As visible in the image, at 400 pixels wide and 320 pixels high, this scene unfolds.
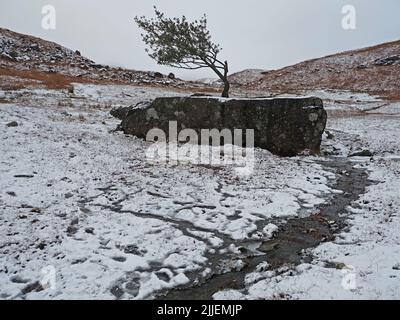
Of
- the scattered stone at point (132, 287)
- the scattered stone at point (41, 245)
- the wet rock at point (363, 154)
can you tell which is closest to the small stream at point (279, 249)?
the scattered stone at point (132, 287)

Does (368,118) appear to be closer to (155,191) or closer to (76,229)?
(155,191)

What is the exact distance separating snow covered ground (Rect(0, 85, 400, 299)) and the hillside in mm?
47315

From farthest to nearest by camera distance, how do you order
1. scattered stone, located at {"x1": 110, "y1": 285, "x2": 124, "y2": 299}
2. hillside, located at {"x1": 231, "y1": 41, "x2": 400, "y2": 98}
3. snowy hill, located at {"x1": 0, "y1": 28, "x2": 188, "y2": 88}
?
hillside, located at {"x1": 231, "y1": 41, "x2": 400, "y2": 98} < snowy hill, located at {"x1": 0, "y1": 28, "x2": 188, "y2": 88} < scattered stone, located at {"x1": 110, "y1": 285, "x2": 124, "y2": 299}

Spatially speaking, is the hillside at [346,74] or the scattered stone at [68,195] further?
the hillside at [346,74]

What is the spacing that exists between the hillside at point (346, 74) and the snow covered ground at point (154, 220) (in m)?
47.3

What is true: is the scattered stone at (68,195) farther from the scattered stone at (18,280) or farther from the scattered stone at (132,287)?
the scattered stone at (132,287)

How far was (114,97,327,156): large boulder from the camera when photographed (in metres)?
18.2

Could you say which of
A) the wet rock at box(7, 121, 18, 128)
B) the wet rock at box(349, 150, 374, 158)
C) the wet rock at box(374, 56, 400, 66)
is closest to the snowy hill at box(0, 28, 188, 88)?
the wet rock at box(7, 121, 18, 128)

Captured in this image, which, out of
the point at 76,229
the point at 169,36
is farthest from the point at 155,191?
the point at 169,36

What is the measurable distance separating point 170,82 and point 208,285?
172 ft

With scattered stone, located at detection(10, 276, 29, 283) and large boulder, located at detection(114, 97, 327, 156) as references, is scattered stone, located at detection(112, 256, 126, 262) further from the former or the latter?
large boulder, located at detection(114, 97, 327, 156)

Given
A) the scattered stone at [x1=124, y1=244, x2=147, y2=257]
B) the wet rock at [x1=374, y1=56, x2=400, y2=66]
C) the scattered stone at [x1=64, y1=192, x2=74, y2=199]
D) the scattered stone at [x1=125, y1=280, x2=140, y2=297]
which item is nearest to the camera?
the scattered stone at [x1=125, y1=280, x2=140, y2=297]

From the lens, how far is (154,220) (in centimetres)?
998

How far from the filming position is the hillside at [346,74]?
200 feet
